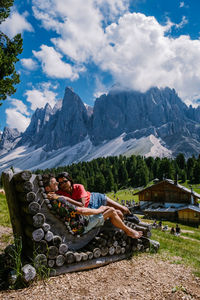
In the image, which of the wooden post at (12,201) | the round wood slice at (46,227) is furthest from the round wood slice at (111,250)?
the wooden post at (12,201)

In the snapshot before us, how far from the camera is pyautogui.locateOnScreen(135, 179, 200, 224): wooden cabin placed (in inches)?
1883

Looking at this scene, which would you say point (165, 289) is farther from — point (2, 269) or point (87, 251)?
point (2, 269)

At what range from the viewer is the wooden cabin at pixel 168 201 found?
47.8 m

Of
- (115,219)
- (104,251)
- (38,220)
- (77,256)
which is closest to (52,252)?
(77,256)

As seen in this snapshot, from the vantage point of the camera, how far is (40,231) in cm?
503

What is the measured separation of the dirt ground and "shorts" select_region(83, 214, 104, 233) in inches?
46.2

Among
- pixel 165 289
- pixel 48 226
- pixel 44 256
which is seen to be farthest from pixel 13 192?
pixel 165 289

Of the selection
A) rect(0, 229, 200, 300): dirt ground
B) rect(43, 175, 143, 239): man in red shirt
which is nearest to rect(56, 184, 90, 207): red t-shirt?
rect(43, 175, 143, 239): man in red shirt

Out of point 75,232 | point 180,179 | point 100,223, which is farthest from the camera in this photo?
point 180,179

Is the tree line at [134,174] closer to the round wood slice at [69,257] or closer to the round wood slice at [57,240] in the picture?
the round wood slice at [69,257]

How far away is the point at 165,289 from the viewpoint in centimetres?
510

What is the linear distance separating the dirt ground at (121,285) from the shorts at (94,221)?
46.2 inches

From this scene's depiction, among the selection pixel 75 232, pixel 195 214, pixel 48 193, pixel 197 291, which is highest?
pixel 48 193

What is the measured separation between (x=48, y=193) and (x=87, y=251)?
2.10 m
